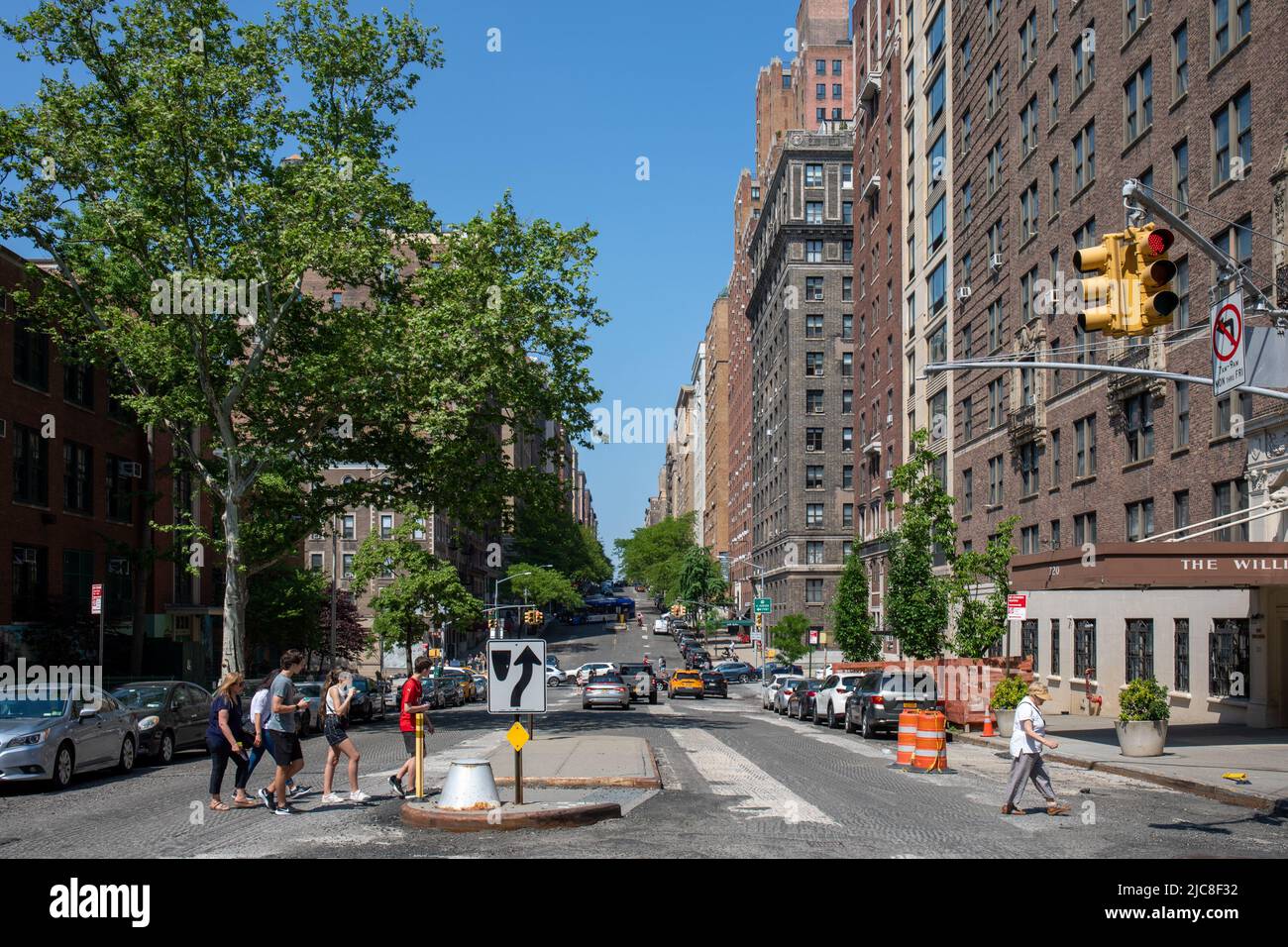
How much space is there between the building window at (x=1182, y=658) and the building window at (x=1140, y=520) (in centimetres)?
271

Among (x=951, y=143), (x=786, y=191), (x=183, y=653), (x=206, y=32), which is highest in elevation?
(x=786, y=191)

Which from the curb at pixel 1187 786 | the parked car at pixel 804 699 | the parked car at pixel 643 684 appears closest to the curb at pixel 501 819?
the curb at pixel 1187 786

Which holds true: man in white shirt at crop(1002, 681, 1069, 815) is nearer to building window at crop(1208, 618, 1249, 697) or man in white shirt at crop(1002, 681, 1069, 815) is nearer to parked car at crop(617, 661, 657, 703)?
building window at crop(1208, 618, 1249, 697)

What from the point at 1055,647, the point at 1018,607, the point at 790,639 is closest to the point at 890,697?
the point at 1018,607

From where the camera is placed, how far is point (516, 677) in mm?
14219

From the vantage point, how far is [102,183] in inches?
1316

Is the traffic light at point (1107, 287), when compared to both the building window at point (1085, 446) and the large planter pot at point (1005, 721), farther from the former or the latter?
the building window at point (1085, 446)

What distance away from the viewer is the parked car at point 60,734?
1869 cm

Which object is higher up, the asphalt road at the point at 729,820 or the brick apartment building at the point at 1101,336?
the brick apartment building at the point at 1101,336

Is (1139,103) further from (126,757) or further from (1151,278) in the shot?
(126,757)

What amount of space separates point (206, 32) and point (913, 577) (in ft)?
90.5

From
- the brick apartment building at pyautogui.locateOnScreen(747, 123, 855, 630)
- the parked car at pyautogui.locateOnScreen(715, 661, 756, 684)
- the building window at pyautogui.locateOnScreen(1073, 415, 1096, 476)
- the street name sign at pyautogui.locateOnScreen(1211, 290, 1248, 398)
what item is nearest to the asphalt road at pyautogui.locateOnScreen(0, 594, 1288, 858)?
the street name sign at pyautogui.locateOnScreen(1211, 290, 1248, 398)
